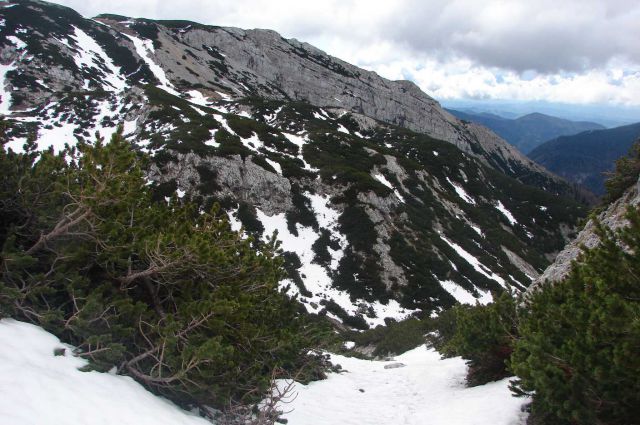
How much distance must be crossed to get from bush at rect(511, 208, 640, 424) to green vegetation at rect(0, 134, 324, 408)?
3.87 m

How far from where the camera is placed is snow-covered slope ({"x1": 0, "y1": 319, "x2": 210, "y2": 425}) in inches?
152

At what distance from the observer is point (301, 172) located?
38375 millimetres

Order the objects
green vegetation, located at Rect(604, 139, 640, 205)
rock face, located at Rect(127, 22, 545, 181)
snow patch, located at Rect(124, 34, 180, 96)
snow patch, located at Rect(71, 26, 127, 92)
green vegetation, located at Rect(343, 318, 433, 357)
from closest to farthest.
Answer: green vegetation, located at Rect(604, 139, 640, 205)
green vegetation, located at Rect(343, 318, 433, 357)
snow patch, located at Rect(71, 26, 127, 92)
snow patch, located at Rect(124, 34, 180, 96)
rock face, located at Rect(127, 22, 545, 181)

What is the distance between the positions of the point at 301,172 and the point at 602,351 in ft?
114

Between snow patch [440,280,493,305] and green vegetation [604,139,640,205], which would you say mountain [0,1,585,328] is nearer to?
snow patch [440,280,493,305]

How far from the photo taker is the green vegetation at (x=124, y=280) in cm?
573

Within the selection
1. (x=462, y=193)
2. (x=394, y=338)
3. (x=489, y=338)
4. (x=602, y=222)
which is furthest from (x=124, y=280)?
(x=462, y=193)

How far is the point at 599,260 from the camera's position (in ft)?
16.4

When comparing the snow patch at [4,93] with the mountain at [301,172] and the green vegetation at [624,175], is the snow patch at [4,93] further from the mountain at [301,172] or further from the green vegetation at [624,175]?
the green vegetation at [624,175]

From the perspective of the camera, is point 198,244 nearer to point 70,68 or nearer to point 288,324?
point 288,324

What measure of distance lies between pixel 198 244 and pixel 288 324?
452 cm

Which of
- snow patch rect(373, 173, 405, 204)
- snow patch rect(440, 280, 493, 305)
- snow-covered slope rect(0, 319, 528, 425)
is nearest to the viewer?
snow-covered slope rect(0, 319, 528, 425)

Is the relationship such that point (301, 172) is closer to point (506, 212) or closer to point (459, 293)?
point (459, 293)

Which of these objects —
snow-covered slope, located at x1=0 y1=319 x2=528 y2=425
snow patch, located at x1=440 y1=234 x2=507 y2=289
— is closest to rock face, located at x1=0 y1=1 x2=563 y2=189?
snow patch, located at x1=440 y1=234 x2=507 y2=289
